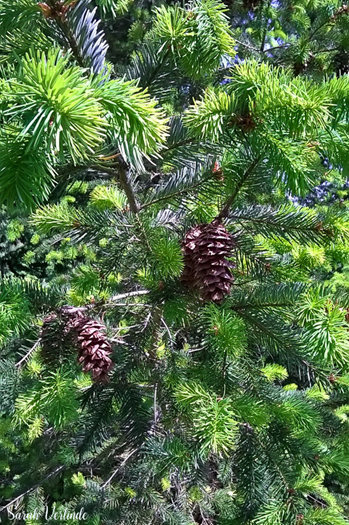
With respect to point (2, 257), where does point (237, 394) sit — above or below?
above

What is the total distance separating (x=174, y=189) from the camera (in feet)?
3.16

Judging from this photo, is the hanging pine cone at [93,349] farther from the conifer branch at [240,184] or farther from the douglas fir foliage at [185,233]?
the conifer branch at [240,184]

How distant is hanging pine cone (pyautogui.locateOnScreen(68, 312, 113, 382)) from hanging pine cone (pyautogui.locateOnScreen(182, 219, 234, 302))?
9.3 inches

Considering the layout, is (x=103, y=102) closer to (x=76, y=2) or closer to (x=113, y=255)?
(x=76, y=2)

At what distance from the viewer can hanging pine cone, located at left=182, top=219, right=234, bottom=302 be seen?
2.69 feet

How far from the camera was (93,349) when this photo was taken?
0.86m

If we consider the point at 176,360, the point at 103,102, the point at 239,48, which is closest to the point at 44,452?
the point at 176,360

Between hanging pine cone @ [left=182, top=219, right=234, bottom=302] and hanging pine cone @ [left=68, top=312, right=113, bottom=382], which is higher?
hanging pine cone @ [left=182, top=219, right=234, bottom=302]

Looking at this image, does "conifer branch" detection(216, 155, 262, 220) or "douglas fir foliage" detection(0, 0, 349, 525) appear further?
"conifer branch" detection(216, 155, 262, 220)

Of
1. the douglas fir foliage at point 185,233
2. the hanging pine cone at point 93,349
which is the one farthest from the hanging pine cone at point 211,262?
the hanging pine cone at point 93,349

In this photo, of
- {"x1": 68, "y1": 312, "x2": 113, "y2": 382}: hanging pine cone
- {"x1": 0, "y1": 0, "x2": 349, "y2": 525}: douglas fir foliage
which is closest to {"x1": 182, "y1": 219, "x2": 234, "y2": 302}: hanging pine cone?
{"x1": 0, "y1": 0, "x2": 349, "y2": 525}: douglas fir foliage

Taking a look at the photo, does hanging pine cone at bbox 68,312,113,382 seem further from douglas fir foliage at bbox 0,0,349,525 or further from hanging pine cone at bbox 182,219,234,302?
hanging pine cone at bbox 182,219,234,302

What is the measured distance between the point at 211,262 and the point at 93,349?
0.31 meters

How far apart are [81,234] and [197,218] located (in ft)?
1.00
